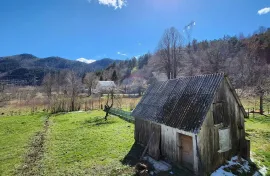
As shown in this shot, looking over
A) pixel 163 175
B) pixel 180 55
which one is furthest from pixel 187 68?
pixel 163 175

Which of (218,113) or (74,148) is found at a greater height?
(218,113)

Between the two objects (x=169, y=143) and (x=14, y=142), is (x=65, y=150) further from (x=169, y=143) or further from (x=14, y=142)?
(x=169, y=143)

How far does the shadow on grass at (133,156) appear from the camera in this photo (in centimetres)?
1098

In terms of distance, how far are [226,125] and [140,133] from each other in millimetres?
6026

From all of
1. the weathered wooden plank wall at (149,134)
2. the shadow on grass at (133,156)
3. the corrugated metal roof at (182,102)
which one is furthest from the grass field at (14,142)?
the corrugated metal roof at (182,102)

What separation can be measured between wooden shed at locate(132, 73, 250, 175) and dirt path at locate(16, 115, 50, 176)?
7.04 meters

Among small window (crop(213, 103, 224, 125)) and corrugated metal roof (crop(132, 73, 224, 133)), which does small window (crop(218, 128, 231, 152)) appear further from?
corrugated metal roof (crop(132, 73, 224, 133))

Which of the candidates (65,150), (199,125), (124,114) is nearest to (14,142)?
(65,150)

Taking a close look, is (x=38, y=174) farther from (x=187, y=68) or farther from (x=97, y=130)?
(x=187, y=68)

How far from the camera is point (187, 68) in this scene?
3906cm

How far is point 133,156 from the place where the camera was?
11.8 m

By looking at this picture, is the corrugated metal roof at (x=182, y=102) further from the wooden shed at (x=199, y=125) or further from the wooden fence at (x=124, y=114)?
the wooden fence at (x=124, y=114)

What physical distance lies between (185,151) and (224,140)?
218 cm

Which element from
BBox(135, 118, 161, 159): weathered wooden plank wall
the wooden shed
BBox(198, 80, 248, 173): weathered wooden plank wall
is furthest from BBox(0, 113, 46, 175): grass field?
BBox(198, 80, 248, 173): weathered wooden plank wall
